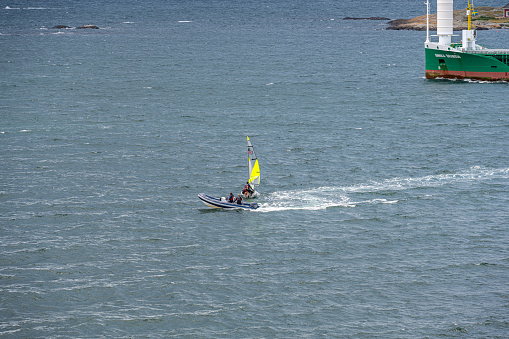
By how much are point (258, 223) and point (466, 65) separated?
110988mm

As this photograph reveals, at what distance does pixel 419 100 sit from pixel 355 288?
315 feet

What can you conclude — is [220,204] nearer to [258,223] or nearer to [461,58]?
[258,223]

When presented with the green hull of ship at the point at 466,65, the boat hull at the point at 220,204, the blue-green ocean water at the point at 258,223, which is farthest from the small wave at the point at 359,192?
the green hull of ship at the point at 466,65

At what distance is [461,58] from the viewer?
16750 cm

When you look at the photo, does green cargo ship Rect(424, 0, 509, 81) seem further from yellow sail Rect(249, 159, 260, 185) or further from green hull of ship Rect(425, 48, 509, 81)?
yellow sail Rect(249, 159, 260, 185)

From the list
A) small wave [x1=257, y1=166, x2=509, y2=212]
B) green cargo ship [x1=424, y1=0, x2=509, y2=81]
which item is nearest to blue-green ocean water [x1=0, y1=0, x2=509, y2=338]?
small wave [x1=257, y1=166, x2=509, y2=212]

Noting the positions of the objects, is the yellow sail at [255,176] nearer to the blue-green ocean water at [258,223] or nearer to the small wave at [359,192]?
the blue-green ocean water at [258,223]

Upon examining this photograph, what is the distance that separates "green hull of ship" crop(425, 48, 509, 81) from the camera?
164 meters

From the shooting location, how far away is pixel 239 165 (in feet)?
330

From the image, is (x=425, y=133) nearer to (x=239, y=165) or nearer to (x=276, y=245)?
(x=239, y=165)

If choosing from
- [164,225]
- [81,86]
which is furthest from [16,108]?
[164,225]

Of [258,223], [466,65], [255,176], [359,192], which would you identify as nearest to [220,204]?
[258,223]

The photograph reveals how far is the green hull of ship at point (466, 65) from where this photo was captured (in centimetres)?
16438

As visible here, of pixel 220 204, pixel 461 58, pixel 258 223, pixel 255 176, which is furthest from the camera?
pixel 461 58
